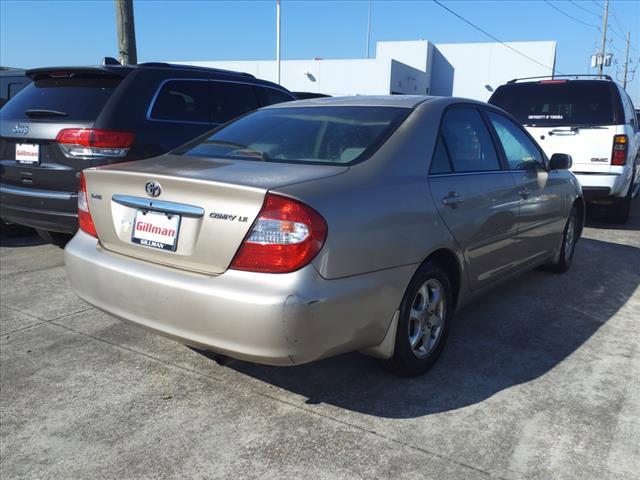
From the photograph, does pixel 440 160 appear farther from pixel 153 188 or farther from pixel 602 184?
pixel 602 184

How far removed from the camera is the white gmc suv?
23.6ft

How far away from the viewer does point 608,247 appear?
265 inches

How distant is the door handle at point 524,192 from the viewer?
4.11 m

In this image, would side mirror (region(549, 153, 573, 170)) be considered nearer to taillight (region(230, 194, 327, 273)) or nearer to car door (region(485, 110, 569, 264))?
car door (region(485, 110, 569, 264))

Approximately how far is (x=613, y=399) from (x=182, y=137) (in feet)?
12.8

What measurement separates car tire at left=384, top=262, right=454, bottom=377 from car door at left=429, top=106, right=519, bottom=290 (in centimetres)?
26

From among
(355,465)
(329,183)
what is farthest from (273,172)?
(355,465)

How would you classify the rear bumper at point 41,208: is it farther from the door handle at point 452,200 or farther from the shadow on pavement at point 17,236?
the door handle at point 452,200

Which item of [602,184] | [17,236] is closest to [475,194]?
[602,184]

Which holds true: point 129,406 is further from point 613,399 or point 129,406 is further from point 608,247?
point 608,247

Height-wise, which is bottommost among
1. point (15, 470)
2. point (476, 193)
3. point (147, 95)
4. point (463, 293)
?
point (15, 470)

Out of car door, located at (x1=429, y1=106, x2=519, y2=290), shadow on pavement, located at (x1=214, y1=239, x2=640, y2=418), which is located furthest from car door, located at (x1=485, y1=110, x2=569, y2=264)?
shadow on pavement, located at (x1=214, y1=239, x2=640, y2=418)

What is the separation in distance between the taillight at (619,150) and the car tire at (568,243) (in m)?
2.02

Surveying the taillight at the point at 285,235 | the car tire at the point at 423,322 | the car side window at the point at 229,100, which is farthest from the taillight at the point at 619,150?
the taillight at the point at 285,235
